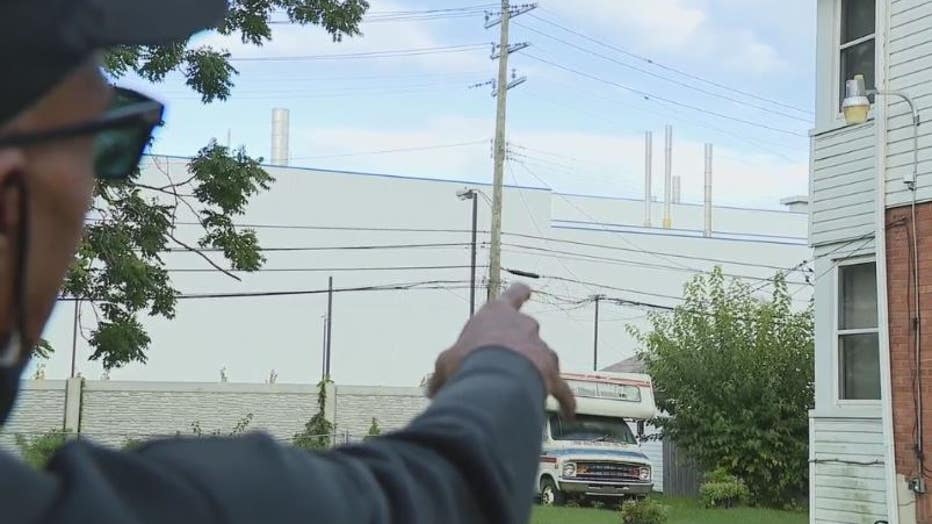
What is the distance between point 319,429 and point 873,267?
619 inches

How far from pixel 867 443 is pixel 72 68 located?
1335cm

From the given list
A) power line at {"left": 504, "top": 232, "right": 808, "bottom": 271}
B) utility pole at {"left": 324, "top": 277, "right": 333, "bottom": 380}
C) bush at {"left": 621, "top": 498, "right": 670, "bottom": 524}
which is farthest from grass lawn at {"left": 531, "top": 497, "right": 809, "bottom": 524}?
power line at {"left": 504, "top": 232, "right": 808, "bottom": 271}

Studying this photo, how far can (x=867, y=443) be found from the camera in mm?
13227

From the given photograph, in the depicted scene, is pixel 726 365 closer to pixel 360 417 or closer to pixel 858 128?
pixel 360 417

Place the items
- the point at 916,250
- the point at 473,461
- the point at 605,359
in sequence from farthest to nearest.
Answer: the point at 605,359
the point at 916,250
the point at 473,461

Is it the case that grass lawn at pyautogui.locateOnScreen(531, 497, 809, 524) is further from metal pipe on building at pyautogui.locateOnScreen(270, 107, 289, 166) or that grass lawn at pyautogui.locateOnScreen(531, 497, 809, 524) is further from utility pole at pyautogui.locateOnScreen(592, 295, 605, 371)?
metal pipe on building at pyautogui.locateOnScreen(270, 107, 289, 166)

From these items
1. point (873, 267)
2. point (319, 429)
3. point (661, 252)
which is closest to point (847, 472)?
point (873, 267)

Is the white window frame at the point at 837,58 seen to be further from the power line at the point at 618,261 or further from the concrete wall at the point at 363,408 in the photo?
the power line at the point at 618,261

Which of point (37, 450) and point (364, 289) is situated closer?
point (37, 450)

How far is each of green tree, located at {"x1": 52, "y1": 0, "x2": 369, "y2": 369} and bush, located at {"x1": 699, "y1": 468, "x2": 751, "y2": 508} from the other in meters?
15.6

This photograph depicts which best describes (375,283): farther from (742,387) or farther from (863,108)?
(863,108)

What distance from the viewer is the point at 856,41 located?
44.6 ft

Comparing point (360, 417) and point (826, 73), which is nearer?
point (826, 73)

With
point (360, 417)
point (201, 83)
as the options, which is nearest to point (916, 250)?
point (201, 83)
